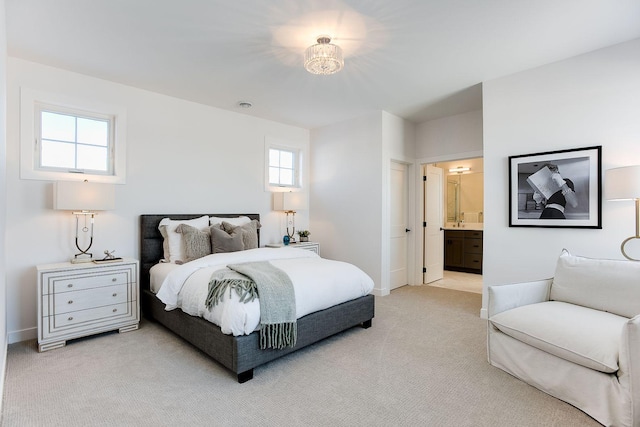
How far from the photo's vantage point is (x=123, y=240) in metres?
3.67

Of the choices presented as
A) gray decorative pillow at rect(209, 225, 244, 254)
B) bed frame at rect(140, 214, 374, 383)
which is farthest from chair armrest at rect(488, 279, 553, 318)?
gray decorative pillow at rect(209, 225, 244, 254)

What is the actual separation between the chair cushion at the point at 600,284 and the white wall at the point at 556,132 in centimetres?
66

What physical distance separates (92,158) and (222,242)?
1684 millimetres

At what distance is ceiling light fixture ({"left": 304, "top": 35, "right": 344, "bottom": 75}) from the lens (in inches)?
102

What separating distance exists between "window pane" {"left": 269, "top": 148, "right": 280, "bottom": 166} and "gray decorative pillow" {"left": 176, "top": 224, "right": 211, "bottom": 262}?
1.98 metres

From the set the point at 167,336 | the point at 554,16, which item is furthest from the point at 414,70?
the point at 167,336

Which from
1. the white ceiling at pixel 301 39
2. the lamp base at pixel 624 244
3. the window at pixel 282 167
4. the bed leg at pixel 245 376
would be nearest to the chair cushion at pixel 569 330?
the lamp base at pixel 624 244

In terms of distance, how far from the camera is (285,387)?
2230 mm

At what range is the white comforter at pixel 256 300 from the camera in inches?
91.2

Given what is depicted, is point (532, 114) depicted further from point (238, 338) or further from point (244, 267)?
point (238, 338)

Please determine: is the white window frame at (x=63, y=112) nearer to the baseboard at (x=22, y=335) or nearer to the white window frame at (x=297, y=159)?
the baseboard at (x=22, y=335)

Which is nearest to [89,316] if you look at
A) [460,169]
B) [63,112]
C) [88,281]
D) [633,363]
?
[88,281]

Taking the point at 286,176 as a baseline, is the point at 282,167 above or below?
above

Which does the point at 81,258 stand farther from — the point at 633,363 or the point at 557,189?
the point at 557,189
